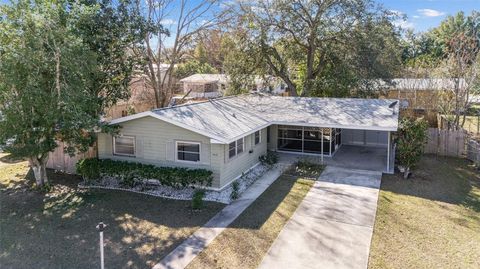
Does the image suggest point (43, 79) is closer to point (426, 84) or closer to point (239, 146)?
point (239, 146)

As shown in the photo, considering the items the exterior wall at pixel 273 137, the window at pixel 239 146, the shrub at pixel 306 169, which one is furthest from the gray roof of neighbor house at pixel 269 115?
the shrub at pixel 306 169

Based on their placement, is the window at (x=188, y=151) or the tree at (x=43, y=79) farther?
the window at (x=188, y=151)

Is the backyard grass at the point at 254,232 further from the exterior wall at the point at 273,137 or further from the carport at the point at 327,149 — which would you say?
the exterior wall at the point at 273,137

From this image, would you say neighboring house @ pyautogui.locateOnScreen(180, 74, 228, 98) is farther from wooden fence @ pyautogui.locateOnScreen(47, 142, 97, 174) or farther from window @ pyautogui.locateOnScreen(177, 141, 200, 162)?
window @ pyautogui.locateOnScreen(177, 141, 200, 162)

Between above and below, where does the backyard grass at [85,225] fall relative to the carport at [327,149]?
below

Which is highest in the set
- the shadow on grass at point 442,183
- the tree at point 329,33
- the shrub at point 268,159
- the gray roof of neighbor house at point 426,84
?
the tree at point 329,33
